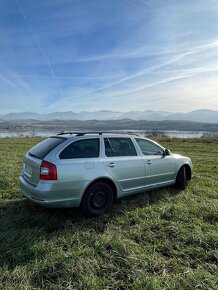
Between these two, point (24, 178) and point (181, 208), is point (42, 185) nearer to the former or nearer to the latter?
point (24, 178)

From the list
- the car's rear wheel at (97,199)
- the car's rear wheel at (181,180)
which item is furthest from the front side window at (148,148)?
the car's rear wheel at (97,199)

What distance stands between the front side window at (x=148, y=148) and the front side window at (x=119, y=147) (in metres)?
0.29

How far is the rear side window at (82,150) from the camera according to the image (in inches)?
172

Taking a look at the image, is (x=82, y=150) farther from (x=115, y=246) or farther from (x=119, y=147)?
(x=115, y=246)

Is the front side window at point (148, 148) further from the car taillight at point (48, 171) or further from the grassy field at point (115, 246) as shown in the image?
the car taillight at point (48, 171)

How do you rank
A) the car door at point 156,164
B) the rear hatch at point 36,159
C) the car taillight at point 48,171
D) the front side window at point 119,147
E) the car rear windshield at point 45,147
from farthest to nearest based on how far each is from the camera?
1. the car door at point 156,164
2. the front side window at point 119,147
3. the car rear windshield at point 45,147
4. the rear hatch at point 36,159
5. the car taillight at point 48,171

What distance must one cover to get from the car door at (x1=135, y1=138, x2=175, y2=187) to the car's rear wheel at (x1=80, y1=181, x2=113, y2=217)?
1147 millimetres

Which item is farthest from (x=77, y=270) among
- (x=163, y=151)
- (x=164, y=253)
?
(x=163, y=151)

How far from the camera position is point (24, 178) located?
190 inches

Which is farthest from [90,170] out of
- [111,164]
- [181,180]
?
[181,180]

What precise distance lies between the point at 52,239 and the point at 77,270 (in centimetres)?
89

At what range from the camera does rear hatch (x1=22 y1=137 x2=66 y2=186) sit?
434cm

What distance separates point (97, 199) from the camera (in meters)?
4.69

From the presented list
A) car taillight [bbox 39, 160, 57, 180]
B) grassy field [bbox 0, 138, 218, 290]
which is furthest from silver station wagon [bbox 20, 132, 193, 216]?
grassy field [bbox 0, 138, 218, 290]
